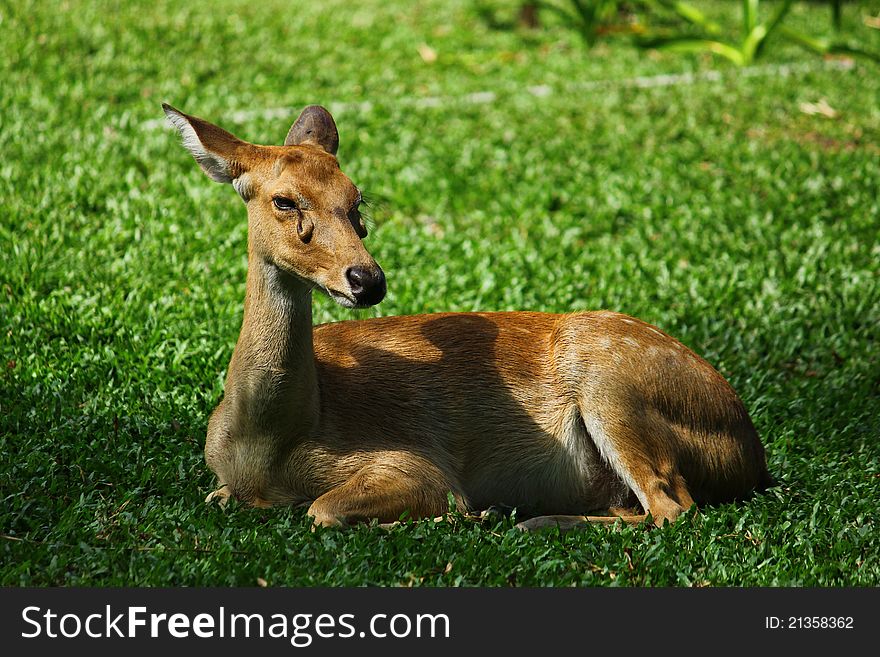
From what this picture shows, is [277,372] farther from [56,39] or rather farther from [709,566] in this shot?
[56,39]

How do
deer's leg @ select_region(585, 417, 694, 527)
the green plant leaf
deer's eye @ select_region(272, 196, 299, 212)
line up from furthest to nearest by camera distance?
1. the green plant leaf
2. deer's leg @ select_region(585, 417, 694, 527)
3. deer's eye @ select_region(272, 196, 299, 212)

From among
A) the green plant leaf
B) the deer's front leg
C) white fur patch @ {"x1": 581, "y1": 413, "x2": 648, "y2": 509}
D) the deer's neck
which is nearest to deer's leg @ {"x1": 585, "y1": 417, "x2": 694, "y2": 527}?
white fur patch @ {"x1": 581, "y1": 413, "x2": 648, "y2": 509}

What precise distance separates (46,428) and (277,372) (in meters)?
1.52

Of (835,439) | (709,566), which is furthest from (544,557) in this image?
(835,439)

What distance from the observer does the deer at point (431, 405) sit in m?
4.35

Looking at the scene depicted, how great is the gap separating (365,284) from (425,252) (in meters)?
3.79

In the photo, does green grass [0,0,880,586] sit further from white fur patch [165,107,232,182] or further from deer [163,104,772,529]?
white fur patch [165,107,232,182]

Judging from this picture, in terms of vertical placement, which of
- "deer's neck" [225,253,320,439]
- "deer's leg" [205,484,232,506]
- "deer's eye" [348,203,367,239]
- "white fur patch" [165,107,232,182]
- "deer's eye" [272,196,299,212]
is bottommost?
"deer's leg" [205,484,232,506]

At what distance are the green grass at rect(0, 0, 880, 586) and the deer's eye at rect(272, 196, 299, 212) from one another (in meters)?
1.23

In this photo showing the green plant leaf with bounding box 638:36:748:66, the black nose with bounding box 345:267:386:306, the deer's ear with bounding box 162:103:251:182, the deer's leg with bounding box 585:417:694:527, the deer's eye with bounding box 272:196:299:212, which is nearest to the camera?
the black nose with bounding box 345:267:386:306

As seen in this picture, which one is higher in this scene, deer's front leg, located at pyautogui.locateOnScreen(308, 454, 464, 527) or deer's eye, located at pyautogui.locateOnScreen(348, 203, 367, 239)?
deer's eye, located at pyautogui.locateOnScreen(348, 203, 367, 239)

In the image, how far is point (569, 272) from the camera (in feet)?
24.8

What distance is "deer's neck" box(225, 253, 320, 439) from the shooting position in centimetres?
436

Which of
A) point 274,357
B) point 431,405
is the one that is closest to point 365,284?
point 274,357
